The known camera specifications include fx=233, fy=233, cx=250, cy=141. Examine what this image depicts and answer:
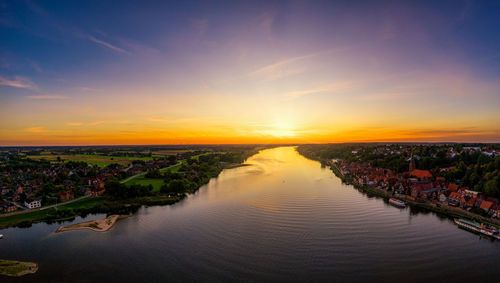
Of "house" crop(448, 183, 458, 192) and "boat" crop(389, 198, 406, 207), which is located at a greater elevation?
"house" crop(448, 183, 458, 192)

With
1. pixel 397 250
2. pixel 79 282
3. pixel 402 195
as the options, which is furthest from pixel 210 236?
pixel 402 195

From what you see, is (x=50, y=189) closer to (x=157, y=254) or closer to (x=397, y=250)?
(x=157, y=254)

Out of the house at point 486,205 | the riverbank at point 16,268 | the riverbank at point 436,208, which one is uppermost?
the house at point 486,205

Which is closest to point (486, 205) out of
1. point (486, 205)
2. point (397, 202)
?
A: point (486, 205)

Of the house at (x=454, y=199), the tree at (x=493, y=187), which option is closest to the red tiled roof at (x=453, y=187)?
the house at (x=454, y=199)

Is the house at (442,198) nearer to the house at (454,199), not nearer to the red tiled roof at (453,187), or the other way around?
the house at (454,199)

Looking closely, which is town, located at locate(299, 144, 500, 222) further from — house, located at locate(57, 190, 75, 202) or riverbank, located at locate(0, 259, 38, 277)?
house, located at locate(57, 190, 75, 202)

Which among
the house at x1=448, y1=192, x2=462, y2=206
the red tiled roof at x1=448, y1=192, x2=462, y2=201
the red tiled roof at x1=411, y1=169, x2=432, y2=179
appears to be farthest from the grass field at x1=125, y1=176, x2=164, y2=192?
the red tiled roof at x1=411, y1=169, x2=432, y2=179
